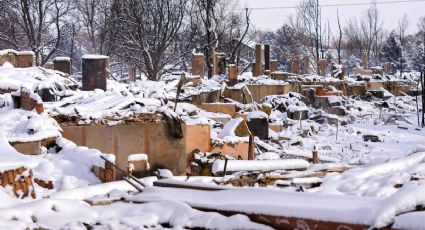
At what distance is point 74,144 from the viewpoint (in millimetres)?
9461

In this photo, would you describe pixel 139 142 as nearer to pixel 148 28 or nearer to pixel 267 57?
pixel 267 57

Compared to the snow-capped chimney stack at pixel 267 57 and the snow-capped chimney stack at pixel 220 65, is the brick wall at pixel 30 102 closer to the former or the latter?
the snow-capped chimney stack at pixel 220 65

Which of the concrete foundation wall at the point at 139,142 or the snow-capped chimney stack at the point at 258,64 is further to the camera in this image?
the snow-capped chimney stack at the point at 258,64

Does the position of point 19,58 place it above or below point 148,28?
below

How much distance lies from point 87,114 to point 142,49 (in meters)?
20.0

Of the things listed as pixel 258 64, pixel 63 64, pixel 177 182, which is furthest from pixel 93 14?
pixel 177 182

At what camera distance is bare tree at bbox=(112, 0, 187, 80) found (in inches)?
1196

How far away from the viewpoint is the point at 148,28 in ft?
105

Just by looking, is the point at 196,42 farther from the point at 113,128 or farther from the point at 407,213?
the point at 407,213

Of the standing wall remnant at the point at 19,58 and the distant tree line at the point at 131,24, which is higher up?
the distant tree line at the point at 131,24

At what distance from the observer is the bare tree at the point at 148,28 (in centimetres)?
3039

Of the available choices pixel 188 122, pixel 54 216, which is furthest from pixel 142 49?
pixel 54 216

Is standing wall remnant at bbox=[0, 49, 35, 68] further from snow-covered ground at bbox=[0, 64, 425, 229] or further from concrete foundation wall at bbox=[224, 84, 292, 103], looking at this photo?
concrete foundation wall at bbox=[224, 84, 292, 103]

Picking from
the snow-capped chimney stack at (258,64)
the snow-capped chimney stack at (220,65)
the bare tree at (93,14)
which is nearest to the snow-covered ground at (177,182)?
the snow-capped chimney stack at (220,65)
